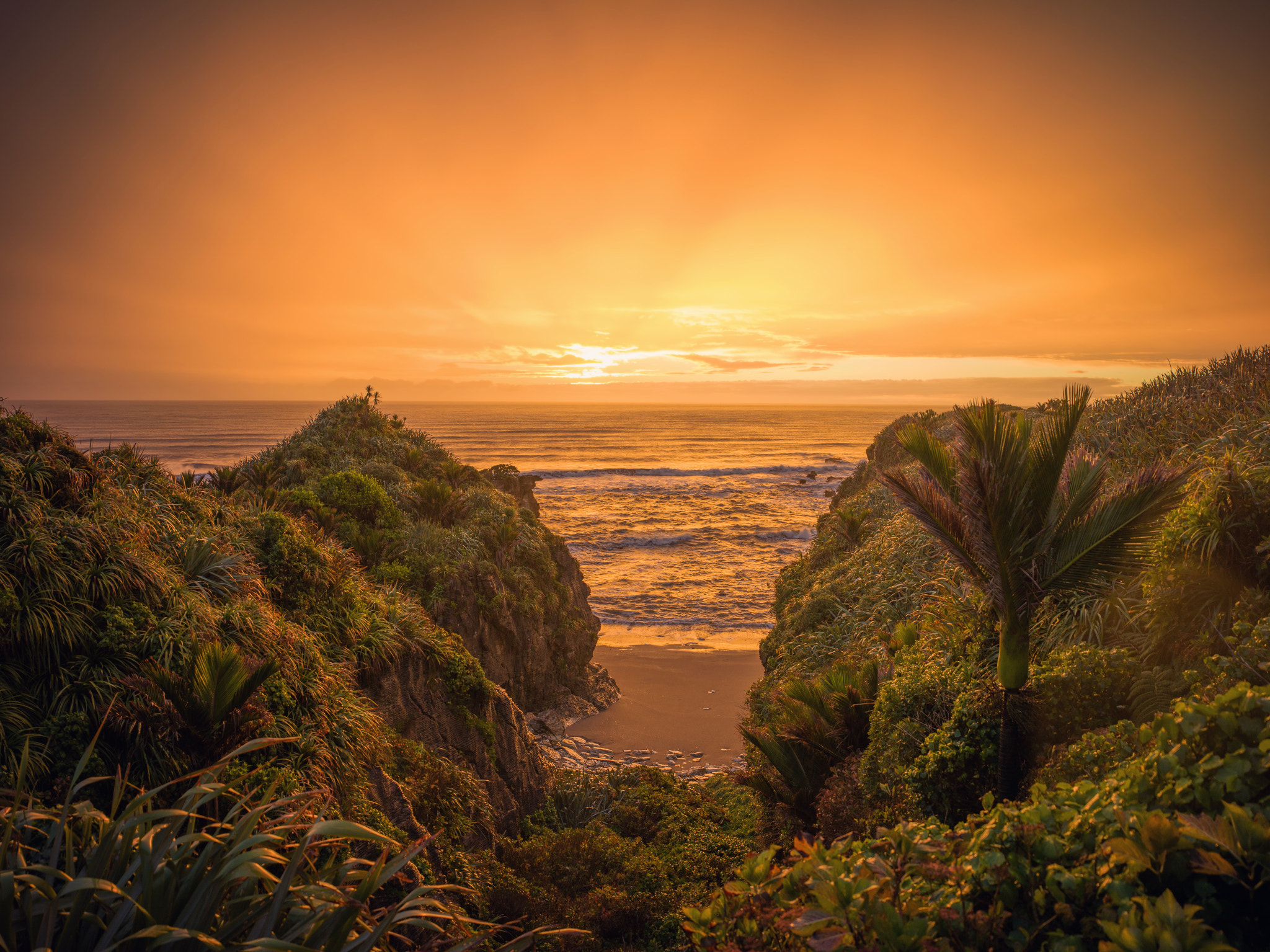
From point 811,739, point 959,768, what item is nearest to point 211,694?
point 811,739

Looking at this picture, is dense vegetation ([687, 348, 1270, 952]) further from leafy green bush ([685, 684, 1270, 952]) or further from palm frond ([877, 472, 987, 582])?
palm frond ([877, 472, 987, 582])

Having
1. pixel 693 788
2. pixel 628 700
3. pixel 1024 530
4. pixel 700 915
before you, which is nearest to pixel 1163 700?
pixel 1024 530

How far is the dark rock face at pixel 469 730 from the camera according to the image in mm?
8242

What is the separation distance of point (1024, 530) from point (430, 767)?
6.92 meters

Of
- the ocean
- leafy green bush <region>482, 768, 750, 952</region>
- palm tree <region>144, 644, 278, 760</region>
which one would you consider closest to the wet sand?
the ocean

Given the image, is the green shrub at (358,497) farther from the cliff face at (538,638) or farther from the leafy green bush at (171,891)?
the leafy green bush at (171,891)

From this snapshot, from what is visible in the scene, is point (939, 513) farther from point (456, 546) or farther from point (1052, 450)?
point (456, 546)

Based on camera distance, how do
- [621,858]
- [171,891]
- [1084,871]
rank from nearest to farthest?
[1084,871] → [171,891] → [621,858]

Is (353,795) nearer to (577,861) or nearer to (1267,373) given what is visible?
(577,861)

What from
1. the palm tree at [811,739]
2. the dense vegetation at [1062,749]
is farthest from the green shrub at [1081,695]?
the palm tree at [811,739]

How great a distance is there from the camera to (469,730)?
8.85 meters

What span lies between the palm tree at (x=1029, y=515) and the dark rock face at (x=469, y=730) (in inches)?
259

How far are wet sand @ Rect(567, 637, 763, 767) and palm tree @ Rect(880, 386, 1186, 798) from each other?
29.0ft

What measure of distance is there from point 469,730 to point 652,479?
→ 146ft
